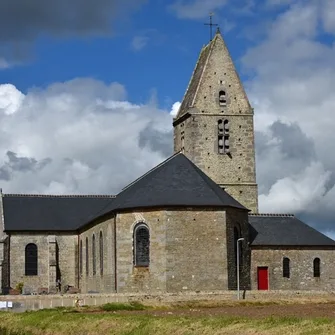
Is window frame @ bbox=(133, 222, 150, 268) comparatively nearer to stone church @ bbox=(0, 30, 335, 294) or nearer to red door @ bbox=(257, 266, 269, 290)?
stone church @ bbox=(0, 30, 335, 294)

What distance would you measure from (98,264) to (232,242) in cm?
1045

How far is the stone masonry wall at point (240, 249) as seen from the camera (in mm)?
49688

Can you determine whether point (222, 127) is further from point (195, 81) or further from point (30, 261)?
point (30, 261)

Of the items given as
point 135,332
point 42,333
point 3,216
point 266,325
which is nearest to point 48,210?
point 3,216

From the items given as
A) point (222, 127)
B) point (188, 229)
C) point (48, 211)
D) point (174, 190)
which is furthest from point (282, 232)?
point (48, 211)

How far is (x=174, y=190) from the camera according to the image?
50469mm

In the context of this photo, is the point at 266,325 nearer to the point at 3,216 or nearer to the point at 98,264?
the point at 98,264

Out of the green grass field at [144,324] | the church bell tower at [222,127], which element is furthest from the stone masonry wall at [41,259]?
the green grass field at [144,324]

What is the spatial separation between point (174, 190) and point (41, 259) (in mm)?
17847

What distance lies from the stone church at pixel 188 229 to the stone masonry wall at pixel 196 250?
6cm

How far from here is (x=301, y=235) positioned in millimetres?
58625

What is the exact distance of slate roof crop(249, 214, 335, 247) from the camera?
188ft

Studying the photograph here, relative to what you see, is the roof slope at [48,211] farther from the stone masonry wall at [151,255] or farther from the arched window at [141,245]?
the arched window at [141,245]

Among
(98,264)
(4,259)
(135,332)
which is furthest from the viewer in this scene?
(4,259)
